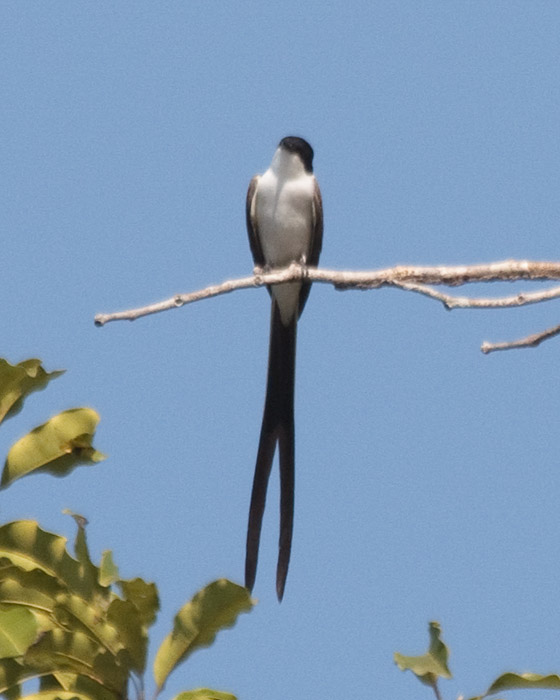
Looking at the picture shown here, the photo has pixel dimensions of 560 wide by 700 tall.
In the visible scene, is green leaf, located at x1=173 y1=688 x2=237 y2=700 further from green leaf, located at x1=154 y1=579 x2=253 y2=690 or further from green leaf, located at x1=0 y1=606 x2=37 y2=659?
green leaf, located at x1=0 y1=606 x2=37 y2=659

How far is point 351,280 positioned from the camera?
3.60 meters

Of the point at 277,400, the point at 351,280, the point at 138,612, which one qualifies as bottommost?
the point at 138,612

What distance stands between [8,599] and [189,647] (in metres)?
0.43

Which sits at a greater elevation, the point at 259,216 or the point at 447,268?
the point at 259,216

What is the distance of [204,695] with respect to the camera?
8.52 ft

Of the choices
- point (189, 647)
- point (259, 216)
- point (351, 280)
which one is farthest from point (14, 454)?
point (259, 216)

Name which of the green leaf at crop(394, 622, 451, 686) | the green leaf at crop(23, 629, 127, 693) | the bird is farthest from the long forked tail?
the green leaf at crop(394, 622, 451, 686)

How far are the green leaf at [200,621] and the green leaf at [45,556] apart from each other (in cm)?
19

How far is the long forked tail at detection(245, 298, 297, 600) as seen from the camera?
13.4ft

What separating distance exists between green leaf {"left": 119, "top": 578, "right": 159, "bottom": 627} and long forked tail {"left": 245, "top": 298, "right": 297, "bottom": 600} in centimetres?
129

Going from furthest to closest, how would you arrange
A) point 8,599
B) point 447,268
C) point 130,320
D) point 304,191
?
point 304,191 < point 447,268 < point 130,320 < point 8,599

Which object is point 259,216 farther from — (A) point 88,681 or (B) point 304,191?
(A) point 88,681

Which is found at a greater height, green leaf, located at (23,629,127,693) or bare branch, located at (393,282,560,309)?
bare branch, located at (393,282,560,309)

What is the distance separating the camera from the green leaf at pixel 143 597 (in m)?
2.62
